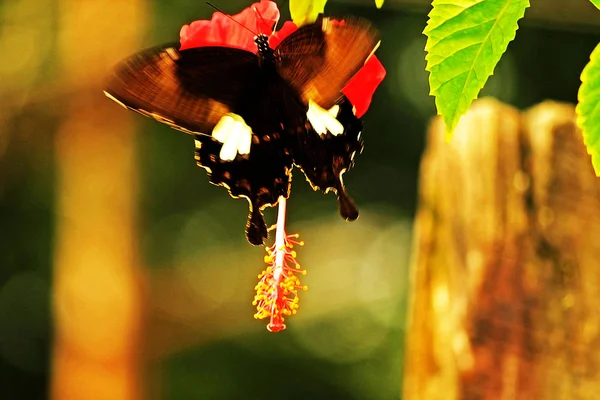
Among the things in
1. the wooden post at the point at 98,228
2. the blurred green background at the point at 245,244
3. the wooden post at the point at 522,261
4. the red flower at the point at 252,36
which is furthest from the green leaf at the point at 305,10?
the blurred green background at the point at 245,244

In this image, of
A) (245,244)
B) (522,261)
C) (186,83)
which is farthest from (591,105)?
(245,244)

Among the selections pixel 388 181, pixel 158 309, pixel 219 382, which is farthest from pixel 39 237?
pixel 388 181

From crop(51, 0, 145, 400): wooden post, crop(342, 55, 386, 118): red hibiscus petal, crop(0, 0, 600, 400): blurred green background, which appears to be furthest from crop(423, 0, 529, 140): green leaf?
crop(0, 0, 600, 400): blurred green background

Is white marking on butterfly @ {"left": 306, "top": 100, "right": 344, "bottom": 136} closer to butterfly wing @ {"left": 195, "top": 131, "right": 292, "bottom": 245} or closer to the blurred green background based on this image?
butterfly wing @ {"left": 195, "top": 131, "right": 292, "bottom": 245}

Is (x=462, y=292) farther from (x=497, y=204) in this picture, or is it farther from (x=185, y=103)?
(x=185, y=103)

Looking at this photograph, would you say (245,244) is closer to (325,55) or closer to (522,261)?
(522,261)
